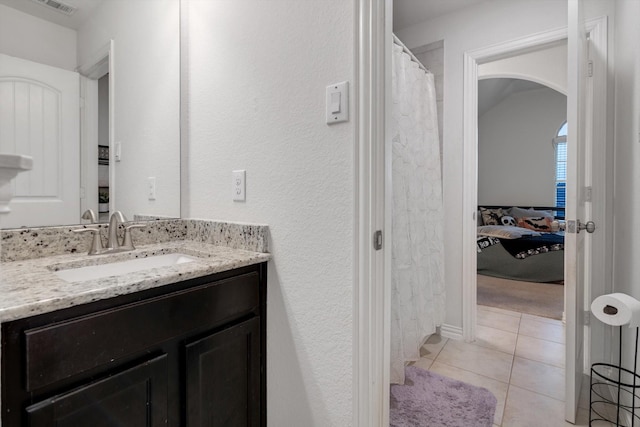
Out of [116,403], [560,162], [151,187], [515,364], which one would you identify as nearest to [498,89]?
[560,162]

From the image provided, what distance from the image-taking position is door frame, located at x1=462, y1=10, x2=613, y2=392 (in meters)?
1.71

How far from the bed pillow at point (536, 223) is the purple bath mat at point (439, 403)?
3.93 meters

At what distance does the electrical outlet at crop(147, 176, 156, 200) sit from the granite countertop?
27cm

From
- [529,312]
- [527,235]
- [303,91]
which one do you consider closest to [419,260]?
[303,91]

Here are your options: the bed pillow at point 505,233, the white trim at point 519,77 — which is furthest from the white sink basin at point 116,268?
the bed pillow at point 505,233

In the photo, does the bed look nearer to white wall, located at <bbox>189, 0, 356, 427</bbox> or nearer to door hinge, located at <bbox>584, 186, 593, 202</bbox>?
door hinge, located at <bbox>584, 186, 593, 202</bbox>

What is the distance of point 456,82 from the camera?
229 cm

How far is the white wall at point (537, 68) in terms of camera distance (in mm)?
3109

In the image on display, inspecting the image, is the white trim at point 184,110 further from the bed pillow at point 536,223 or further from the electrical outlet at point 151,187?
the bed pillow at point 536,223

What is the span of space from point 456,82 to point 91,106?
2237mm

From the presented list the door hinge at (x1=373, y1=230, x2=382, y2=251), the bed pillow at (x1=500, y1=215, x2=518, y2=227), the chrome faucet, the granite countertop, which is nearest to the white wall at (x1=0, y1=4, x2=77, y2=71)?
the chrome faucet

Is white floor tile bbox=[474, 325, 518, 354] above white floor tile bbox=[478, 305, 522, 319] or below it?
below

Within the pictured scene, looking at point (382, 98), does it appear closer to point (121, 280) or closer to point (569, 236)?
point (121, 280)

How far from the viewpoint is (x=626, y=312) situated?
1.14 meters
